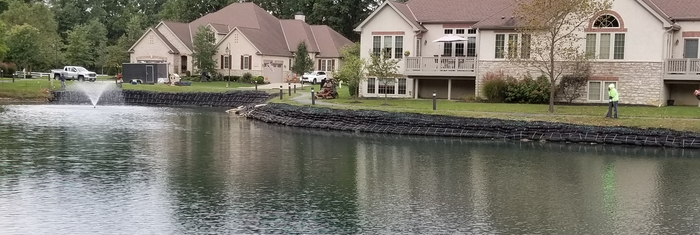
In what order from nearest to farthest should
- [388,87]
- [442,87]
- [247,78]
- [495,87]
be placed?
[495,87]
[442,87]
[388,87]
[247,78]

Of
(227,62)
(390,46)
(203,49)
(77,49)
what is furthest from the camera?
(77,49)

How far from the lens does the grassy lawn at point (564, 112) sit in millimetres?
35188

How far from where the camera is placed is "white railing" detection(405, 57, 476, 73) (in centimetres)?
4756

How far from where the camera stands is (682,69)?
42688 mm

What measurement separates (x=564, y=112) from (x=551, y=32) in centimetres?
410

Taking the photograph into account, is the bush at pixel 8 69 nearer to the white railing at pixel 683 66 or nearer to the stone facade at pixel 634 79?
the stone facade at pixel 634 79

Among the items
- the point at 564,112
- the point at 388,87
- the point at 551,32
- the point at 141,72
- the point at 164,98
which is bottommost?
the point at 164,98

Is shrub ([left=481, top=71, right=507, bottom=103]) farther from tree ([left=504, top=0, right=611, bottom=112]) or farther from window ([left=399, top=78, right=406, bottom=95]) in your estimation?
window ([left=399, top=78, right=406, bottom=95])

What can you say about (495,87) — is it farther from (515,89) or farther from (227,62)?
(227,62)

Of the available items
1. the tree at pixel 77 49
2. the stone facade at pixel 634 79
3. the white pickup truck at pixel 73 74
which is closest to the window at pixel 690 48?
the stone facade at pixel 634 79

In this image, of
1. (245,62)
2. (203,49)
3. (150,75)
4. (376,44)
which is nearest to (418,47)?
(376,44)

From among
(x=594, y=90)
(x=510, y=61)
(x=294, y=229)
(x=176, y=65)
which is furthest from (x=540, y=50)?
(x=176, y=65)

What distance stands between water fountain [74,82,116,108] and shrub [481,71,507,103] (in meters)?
28.6

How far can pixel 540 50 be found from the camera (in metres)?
41.4
